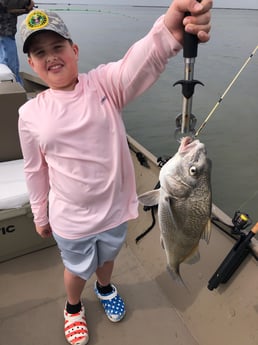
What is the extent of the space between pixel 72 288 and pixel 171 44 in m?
1.38

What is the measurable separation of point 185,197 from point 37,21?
0.88 m

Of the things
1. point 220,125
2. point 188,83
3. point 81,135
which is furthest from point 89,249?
point 220,125

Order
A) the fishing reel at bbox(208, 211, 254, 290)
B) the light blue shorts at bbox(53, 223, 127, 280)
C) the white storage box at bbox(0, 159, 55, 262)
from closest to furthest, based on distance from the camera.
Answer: the light blue shorts at bbox(53, 223, 127, 280) → the fishing reel at bbox(208, 211, 254, 290) → the white storage box at bbox(0, 159, 55, 262)

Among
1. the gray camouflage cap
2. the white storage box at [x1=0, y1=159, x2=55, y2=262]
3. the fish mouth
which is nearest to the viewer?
the fish mouth

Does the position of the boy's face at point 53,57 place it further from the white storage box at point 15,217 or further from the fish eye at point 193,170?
the white storage box at point 15,217

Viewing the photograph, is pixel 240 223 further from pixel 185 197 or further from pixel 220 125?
pixel 220 125

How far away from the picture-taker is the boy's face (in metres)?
1.27

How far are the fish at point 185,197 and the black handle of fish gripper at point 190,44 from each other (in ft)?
0.91

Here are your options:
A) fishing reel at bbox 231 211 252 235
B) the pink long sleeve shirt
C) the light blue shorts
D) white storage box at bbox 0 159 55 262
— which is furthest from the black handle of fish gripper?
white storage box at bbox 0 159 55 262

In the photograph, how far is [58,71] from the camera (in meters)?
1.31

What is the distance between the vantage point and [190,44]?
1.02 metres

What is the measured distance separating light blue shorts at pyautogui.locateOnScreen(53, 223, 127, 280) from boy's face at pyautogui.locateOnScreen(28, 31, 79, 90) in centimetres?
72

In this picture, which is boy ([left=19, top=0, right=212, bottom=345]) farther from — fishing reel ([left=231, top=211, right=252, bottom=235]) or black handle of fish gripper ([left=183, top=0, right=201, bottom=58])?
fishing reel ([left=231, top=211, right=252, bottom=235])

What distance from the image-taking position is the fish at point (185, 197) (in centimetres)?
114
